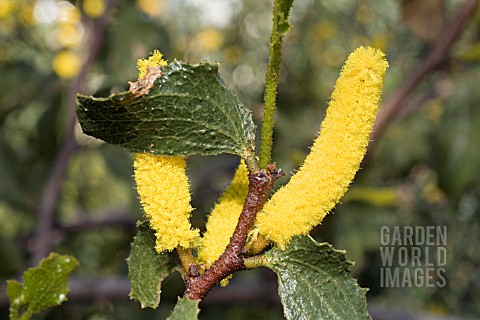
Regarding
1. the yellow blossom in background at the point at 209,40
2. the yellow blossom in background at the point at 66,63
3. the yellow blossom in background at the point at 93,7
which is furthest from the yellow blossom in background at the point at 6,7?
the yellow blossom in background at the point at 209,40

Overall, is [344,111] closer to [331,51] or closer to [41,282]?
[41,282]

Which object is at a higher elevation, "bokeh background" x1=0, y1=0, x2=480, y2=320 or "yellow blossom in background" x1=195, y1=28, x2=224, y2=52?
"yellow blossom in background" x1=195, y1=28, x2=224, y2=52

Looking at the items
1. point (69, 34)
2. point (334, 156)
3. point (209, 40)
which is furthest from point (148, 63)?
point (209, 40)

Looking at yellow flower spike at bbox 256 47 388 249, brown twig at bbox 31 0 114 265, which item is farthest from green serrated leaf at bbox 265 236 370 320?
brown twig at bbox 31 0 114 265

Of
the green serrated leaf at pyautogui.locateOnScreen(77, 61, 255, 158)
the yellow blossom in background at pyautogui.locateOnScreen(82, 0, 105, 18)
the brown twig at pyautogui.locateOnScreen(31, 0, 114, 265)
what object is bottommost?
the green serrated leaf at pyautogui.locateOnScreen(77, 61, 255, 158)

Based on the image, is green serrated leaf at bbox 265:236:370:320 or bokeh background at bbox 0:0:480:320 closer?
green serrated leaf at bbox 265:236:370:320

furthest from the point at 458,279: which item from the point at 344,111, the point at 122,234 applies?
the point at 344,111

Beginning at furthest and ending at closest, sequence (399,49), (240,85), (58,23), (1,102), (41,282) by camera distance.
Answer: (240,85), (58,23), (399,49), (1,102), (41,282)

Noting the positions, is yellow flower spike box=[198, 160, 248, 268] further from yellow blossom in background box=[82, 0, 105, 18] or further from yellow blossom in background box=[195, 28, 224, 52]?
yellow blossom in background box=[195, 28, 224, 52]
